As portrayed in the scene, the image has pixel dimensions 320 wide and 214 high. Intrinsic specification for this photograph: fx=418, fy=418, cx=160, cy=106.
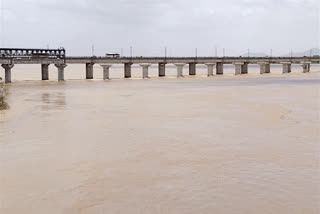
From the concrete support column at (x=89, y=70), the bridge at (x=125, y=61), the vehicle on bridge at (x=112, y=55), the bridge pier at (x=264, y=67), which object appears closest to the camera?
the bridge at (x=125, y=61)

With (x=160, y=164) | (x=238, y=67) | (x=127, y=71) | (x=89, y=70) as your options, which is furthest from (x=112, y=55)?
(x=160, y=164)

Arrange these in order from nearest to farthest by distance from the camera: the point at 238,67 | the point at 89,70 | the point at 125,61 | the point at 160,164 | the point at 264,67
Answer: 1. the point at 160,164
2. the point at 89,70
3. the point at 125,61
4. the point at 238,67
5. the point at 264,67

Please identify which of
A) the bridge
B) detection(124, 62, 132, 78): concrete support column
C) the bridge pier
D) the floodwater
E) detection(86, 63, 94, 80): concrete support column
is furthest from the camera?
the bridge pier

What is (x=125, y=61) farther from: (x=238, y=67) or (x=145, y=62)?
(x=238, y=67)

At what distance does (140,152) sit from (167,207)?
4.78 meters

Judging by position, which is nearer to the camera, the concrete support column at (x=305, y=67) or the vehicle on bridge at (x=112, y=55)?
the vehicle on bridge at (x=112, y=55)

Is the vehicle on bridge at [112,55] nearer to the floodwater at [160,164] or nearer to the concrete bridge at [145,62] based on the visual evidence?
the concrete bridge at [145,62]

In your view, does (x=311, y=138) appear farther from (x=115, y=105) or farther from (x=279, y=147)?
(x=115, y=105)

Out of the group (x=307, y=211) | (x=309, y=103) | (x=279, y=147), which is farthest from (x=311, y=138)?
(x=309, y=103)

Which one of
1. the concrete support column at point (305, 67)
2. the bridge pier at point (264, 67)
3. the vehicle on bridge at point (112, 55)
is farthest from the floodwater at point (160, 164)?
the concrete support column at point (305, 67)

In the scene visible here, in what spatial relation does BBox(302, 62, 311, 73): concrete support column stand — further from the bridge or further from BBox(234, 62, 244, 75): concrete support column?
BBox(234, 62, 244, 75): concrete support column

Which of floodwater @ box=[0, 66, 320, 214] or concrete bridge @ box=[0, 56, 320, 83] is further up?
concrete bridge @ box=[0, 56, 320, 83]

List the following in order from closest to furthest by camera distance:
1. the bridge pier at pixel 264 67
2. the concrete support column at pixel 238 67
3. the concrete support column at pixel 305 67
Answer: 1. the concrete support column at pixel 238 67
2. the bridge pier at pixel 264 67
3. the concrete support column at pixel 305 67

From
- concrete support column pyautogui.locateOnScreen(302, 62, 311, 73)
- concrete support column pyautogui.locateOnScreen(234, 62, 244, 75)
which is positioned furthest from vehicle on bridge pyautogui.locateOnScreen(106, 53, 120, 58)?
concrete support column pyautogui.locateOnScreen(302, 62, 311, 73)
